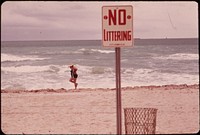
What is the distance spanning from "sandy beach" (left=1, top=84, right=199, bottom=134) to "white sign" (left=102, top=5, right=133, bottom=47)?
10.6ft

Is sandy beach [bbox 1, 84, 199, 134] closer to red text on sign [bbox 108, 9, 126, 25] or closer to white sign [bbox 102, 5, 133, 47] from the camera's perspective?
white sign [bbox 102, 5, 133, 47]

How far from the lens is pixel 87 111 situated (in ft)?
32.9

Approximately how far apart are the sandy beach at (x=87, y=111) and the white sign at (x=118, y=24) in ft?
10.6

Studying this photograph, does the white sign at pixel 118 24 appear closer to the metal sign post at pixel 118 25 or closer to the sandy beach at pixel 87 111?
the metal sign post at pixel 118 25

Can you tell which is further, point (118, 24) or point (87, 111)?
point (87, 111)

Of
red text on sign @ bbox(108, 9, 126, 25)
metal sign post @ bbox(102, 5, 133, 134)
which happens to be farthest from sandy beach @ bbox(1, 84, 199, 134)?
red text on sign @ bbox(108, 9, 126, 25)

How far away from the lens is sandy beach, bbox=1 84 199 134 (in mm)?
7668

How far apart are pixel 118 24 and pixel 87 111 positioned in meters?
6.03

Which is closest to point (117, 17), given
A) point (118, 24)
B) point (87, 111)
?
point (118, 24)

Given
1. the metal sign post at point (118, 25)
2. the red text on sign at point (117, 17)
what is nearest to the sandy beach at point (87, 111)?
the metal sign post at point (118, 25)

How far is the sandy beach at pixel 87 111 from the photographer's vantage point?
302 inches

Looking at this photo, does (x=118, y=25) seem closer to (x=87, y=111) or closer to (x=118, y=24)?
(x=118, y=24)

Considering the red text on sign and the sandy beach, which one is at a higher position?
the red text on sign

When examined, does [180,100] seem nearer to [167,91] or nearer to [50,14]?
[167,91]
